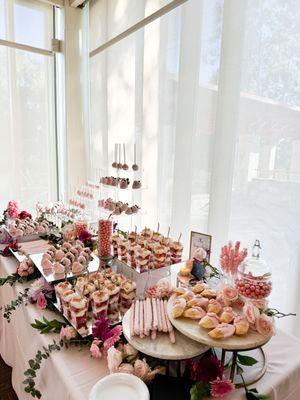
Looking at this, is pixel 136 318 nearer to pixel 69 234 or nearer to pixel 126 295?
pixel 126 295

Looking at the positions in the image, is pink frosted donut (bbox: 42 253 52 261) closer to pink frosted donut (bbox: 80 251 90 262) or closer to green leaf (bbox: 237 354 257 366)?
pink frosted donut (bbox: 80 251 90 262)

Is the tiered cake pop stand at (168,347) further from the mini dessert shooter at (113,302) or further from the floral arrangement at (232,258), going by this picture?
the floral arrangement at (232,258)

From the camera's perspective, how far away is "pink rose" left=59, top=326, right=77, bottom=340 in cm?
88

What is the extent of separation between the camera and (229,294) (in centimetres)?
80

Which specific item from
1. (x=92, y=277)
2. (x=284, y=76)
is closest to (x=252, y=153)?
(x=284, y=76)

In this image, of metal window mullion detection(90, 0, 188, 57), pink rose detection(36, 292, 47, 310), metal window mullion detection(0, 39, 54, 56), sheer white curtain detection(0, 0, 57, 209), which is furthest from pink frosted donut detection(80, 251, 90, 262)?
metal window mullion detection(0, 39, 54, 56)

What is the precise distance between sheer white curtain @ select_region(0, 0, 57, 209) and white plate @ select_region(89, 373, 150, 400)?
2.47 metres

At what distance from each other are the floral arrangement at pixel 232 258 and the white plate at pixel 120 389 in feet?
1.82

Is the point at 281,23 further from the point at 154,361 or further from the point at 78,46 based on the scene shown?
the point at 78,46

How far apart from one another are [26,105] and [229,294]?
2679 mm

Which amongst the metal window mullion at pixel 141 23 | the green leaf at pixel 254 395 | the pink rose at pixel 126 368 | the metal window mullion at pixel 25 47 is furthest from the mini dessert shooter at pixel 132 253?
the metal window mullion at pixel 25 47

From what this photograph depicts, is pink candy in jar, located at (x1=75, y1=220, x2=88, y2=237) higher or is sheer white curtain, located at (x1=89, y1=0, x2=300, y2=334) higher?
sheer white curtain, located at (x1=89, y1=0, x2=300, y2=334)

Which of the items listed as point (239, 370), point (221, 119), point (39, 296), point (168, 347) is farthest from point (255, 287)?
point (221, 119)

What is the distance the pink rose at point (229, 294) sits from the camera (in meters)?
0.79
